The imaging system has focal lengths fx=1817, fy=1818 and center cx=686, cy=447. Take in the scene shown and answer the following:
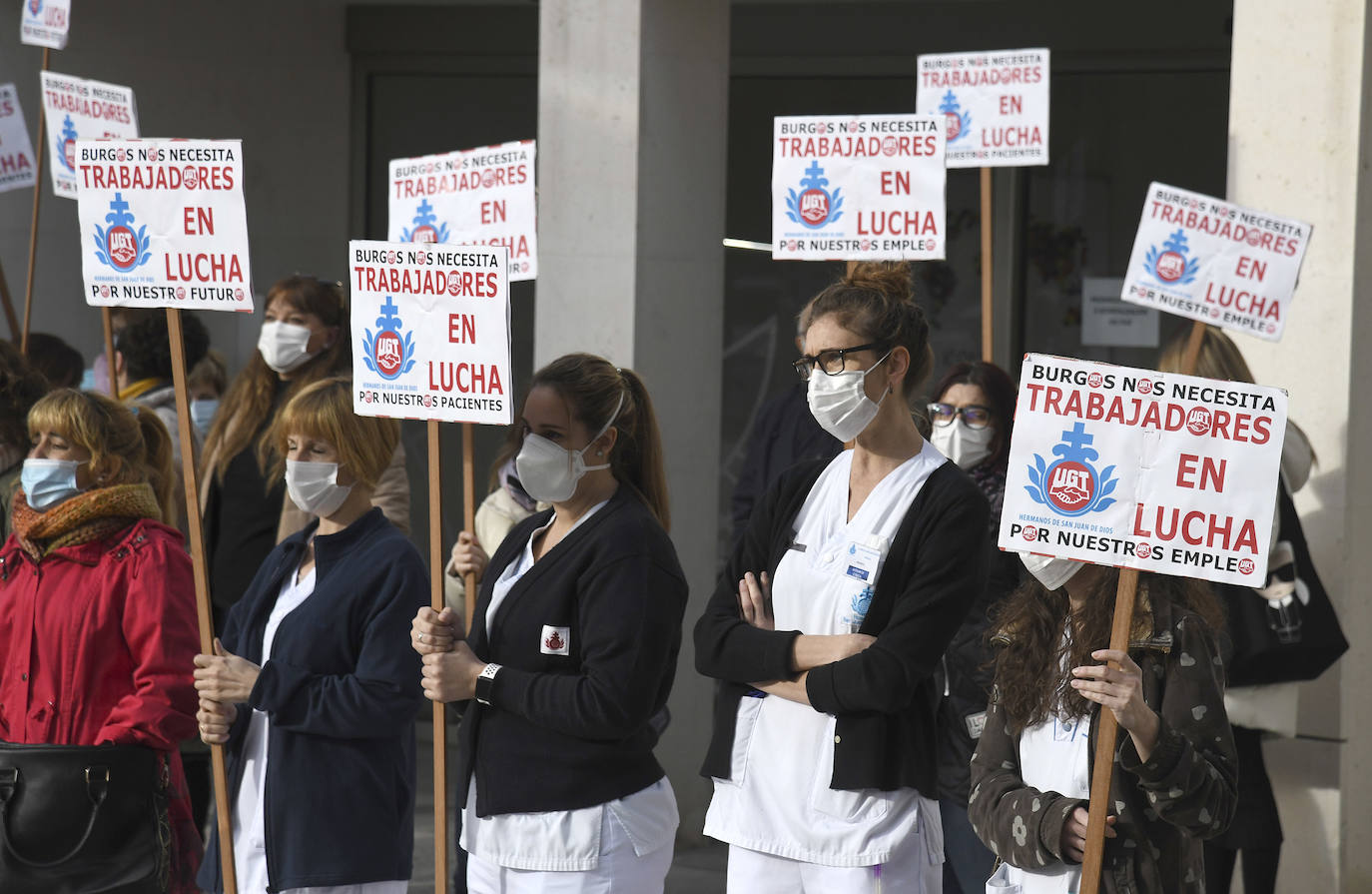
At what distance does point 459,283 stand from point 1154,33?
18.2 feet

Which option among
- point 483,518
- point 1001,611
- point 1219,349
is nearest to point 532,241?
point 483,518

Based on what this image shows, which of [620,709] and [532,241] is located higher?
[532,241]

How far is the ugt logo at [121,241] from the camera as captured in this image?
496 cm

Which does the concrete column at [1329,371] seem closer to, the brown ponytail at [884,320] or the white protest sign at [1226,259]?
the white protest sign at [1226,259]

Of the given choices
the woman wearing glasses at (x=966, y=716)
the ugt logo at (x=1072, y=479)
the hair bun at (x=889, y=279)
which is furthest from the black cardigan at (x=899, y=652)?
the hair bun at (x=889, y=279)

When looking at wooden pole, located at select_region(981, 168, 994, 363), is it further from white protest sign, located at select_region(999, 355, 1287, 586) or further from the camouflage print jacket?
the camouflage print jacket

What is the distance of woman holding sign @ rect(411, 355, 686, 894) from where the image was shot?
3861 mm

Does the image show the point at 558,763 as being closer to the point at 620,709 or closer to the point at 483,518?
the point at 620,709

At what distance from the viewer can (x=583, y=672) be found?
3926 millimetres

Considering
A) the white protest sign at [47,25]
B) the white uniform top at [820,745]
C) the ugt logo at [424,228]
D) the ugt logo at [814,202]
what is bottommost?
the white uniform top at [820,745]

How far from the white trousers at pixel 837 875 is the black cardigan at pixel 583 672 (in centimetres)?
30

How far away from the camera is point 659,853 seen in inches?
157

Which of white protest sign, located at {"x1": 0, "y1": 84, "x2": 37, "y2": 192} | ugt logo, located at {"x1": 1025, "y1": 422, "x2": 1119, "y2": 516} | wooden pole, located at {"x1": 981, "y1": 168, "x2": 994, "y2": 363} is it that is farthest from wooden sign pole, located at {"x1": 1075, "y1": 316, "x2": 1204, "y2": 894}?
white protest sign, located at {"x1": 0, "y1": 84, "x2": 37, "y2": 192}

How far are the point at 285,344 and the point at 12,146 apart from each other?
10.0ft
